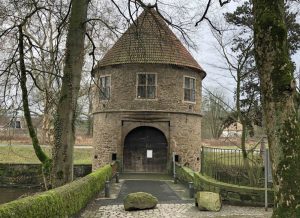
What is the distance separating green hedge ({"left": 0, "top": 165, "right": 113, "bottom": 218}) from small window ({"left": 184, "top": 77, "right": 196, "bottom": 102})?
40.0 ft

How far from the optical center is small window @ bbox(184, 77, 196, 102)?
26938 mm

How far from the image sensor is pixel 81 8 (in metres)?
13.2

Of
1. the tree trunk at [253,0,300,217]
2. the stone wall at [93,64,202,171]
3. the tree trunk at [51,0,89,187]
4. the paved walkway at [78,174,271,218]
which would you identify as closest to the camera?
the tree trunk at [253,0,300,217]

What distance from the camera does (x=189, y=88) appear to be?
27.2 metres

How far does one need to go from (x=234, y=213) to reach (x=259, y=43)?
7.43 meters

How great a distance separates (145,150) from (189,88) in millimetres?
4997

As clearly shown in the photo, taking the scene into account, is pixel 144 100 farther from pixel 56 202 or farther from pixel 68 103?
pixel 56 202

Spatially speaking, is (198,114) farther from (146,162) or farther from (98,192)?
(98,192)

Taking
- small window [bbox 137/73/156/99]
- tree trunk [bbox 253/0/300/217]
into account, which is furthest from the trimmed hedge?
small window [bbox 137/73/156/99]

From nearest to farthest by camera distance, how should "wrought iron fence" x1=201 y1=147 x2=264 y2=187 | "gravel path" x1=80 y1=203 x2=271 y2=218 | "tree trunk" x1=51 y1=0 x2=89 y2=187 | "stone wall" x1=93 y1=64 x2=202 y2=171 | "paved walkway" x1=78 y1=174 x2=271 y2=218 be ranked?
"gravel path" x1=80 y1=203 x2=271 y2=218
"paved walkway" x1=78 y1=174 x2=271 y2=218
"tree trunk" x1=51 y1=0 x2=89 y2=187
"wrought iron fence" x1=201 y1=147 x2=264 y2=187
"stone wall" x1=93 y1=64 x2=202 y2=171

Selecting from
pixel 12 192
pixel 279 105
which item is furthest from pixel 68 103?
pixel 12 192

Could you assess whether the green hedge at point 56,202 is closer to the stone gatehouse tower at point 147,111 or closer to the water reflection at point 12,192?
the stone gatehouse tower at point 147,111

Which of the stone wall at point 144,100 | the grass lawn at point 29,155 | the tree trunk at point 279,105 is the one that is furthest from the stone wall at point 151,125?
the tree trunk at point 279,105

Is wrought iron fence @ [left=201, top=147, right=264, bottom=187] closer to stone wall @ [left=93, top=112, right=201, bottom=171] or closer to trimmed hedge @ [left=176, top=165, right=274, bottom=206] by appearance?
trimmed hedge @ [left=176, top=165, right=274, bottom=206]
